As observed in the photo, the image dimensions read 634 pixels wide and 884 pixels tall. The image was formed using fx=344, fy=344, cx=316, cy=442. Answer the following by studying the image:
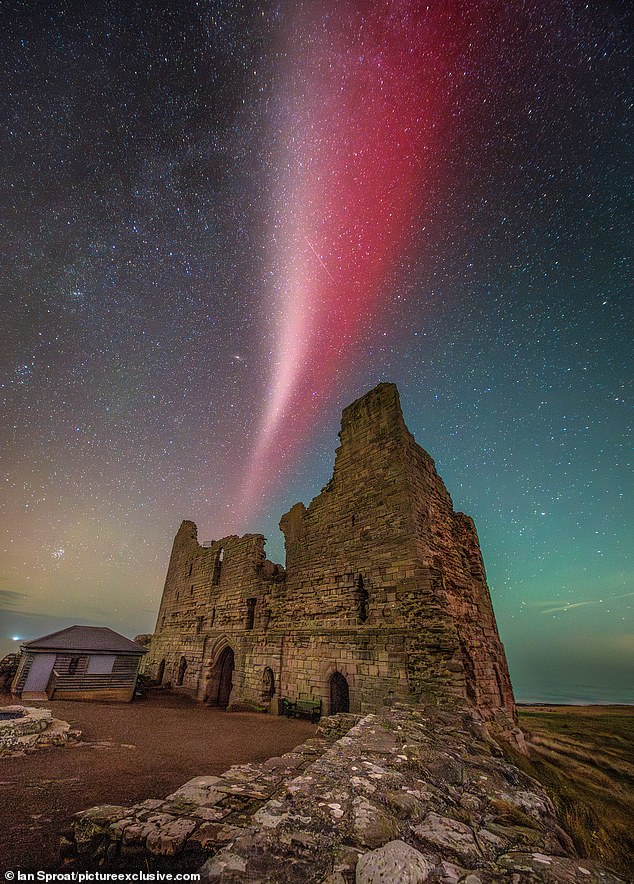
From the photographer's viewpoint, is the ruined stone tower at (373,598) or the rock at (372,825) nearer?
the rock at (372,825)

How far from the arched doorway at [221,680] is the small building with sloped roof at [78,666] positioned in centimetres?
353

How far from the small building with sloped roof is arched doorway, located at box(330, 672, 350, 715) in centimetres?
950

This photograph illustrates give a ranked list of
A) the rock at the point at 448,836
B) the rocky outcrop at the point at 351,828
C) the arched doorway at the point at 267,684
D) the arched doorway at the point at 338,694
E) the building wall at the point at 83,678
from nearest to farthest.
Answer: the rocky outcrop at the point at 351,828
the rock at the point at 448,836
the arched doorway at the point at 338,694
the arched doorway at the point at 267,684
the building wall at the point at 83,678

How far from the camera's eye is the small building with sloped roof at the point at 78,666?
41.4 feet

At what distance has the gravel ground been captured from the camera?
3307mm

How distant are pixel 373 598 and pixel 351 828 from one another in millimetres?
7864

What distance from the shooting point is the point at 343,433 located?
13.1 metres

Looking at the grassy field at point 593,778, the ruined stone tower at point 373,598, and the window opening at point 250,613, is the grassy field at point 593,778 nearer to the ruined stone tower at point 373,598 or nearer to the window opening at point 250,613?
the ruined stone tower at point 373,598

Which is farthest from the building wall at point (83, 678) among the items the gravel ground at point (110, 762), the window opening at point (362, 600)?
the window opening at point (362, 600)

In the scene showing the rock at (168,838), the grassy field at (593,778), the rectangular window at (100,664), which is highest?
the rectangular window at (100,664)

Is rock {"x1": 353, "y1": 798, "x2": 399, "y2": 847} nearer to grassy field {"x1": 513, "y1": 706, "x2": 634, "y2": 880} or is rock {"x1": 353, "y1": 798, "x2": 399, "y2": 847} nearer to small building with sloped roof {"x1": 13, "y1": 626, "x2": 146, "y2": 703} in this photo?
grassy field {"x1": 513, "y1": 706, "x2": 634, "y2": 880}

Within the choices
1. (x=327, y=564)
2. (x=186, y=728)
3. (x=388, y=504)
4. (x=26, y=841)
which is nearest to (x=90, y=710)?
(x=186, y=728)

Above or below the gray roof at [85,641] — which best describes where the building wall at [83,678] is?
below

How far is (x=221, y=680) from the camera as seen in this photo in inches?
651
